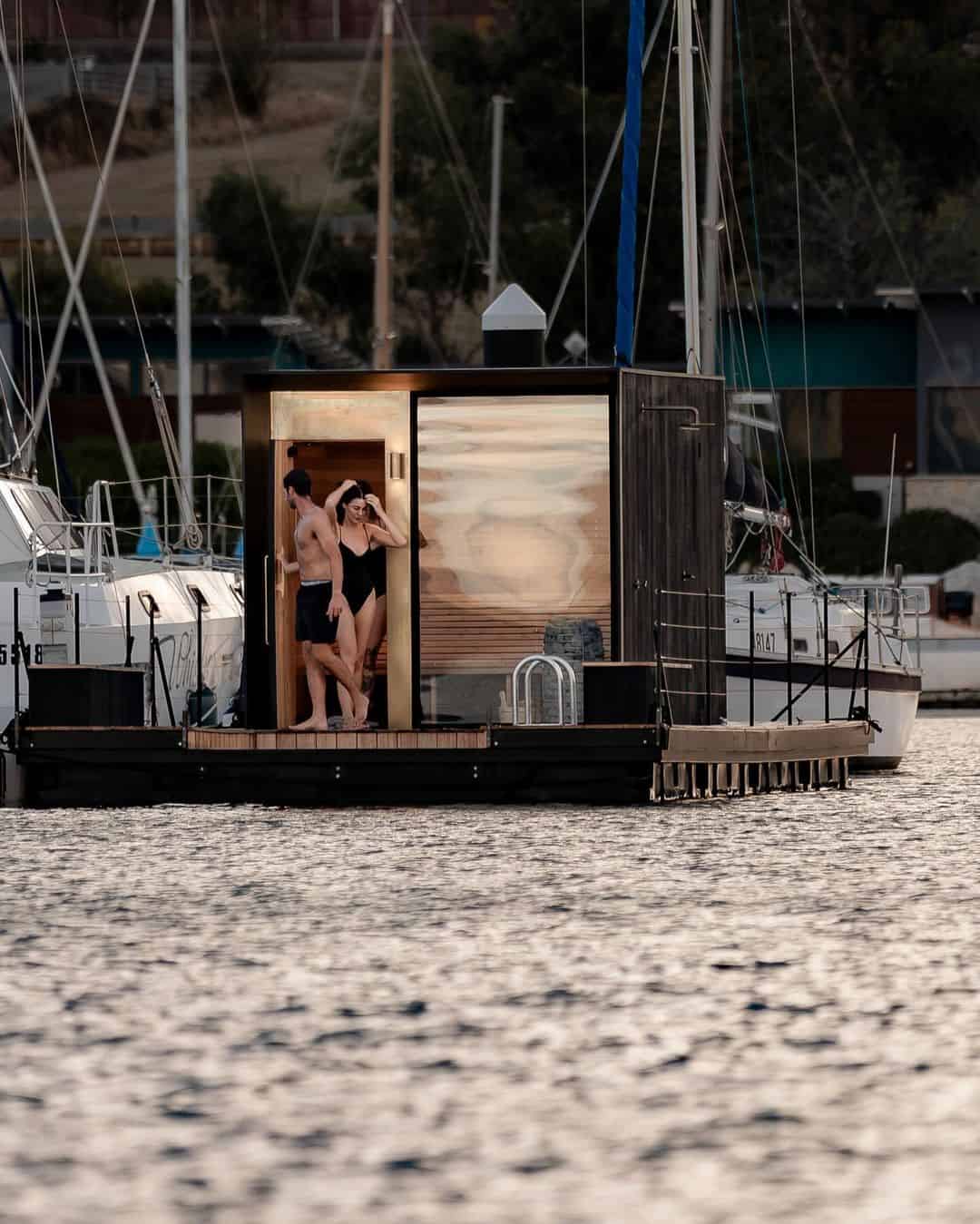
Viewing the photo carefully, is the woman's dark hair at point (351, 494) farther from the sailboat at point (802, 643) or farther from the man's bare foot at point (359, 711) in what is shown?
the sailboat at point (802, 643)

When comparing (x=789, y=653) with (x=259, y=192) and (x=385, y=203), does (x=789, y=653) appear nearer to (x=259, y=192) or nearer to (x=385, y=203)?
(x=385, y=203)

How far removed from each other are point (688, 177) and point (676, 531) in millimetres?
6805

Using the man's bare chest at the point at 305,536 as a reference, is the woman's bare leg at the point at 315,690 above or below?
below

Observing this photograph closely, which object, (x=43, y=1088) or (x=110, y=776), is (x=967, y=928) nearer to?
(x=43, y=1088)

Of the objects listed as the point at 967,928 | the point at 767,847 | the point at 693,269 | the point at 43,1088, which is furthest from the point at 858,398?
the point at 43,1088

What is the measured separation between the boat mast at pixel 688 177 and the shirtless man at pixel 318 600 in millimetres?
6438

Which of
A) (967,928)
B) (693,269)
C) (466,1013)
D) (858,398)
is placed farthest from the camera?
(858,398)

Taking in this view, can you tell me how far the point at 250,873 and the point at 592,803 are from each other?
16.3 feet

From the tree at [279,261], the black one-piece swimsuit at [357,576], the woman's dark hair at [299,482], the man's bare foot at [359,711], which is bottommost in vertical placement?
the man's bare foot at [359,711]

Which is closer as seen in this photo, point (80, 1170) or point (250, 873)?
point (80, 1170)

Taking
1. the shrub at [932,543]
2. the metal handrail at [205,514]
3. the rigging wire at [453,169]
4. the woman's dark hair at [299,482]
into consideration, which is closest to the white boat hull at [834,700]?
the metal handrail at [205,514]

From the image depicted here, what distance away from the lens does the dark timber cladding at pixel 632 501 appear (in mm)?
19938

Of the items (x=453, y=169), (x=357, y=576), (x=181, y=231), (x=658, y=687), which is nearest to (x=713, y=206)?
(x=181, y=231)

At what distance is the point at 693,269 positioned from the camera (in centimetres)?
2588
